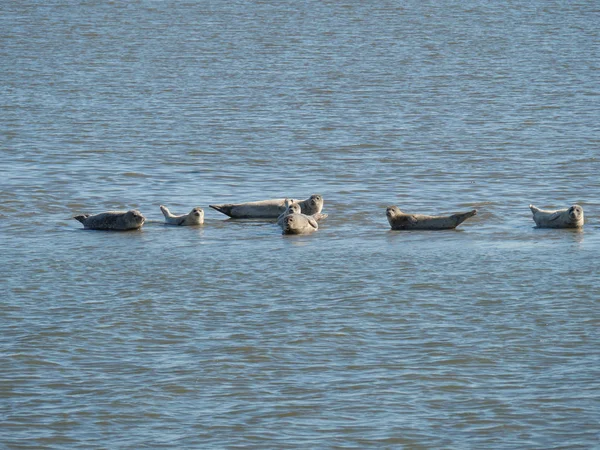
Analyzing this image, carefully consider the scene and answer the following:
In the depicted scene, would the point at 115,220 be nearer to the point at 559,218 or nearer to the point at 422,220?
the point at 422,220

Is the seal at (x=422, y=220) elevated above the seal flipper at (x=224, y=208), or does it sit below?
below

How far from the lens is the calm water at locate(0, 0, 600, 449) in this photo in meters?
7.67

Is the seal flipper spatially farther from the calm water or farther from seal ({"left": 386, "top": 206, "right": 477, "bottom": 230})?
seal ({"left": 386, "top": 206, "right": 477, "bottom": 230})

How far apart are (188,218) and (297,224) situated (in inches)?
46.2

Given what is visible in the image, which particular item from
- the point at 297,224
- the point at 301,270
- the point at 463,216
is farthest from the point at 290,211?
the point at 301,270

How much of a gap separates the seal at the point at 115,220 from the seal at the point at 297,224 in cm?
138

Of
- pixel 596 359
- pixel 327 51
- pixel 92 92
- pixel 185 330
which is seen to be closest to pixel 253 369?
pixel 185 330

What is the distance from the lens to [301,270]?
11.2m

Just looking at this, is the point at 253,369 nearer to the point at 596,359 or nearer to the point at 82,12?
the point at 596,359

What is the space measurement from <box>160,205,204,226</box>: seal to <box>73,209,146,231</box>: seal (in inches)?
10.8

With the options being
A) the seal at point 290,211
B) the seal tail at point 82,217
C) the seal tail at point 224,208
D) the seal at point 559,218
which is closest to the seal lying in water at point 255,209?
the seal tail at point 224,208

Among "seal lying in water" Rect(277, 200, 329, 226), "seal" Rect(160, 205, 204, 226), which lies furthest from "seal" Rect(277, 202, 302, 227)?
"seal" Rect(160, 205, 204, 226)

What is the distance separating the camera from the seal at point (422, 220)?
13.0m

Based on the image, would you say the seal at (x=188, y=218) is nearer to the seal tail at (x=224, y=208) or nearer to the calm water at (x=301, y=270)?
the calm water at (x=301, y=270)
